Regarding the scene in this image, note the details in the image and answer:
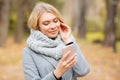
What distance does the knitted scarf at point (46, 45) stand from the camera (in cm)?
324

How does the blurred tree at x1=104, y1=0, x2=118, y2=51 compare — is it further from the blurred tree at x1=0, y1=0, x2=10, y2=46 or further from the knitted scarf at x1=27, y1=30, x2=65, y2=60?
the knitted scarf at x1=27, y1=30, x2=65, y2=60

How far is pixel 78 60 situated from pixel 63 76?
0.19 meters

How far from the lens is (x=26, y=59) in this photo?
3.27 meters

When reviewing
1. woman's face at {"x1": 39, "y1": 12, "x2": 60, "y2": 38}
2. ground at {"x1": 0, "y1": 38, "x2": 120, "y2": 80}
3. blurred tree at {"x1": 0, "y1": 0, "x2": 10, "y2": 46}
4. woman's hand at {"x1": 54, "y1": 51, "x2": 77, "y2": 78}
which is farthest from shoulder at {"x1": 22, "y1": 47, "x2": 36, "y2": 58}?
blurred tree at {"x1": 0, "y1": 0, "x2": 10, "y2": 46}

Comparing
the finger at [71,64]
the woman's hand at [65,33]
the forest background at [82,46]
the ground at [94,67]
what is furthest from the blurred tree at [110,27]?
the finger at [71,64]

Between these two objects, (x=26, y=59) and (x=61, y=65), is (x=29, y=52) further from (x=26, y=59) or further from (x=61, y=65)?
(x=61, y=65)

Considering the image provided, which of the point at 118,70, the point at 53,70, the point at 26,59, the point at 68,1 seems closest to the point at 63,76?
the point at 53,70

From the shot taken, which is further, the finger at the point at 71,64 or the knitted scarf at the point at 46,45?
the knitted scarf at the point at 46,45

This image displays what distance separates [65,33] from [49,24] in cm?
19

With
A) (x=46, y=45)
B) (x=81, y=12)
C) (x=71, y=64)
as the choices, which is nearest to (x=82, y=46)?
(x=81, y=12)

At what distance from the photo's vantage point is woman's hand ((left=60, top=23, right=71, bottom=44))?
10.8ft

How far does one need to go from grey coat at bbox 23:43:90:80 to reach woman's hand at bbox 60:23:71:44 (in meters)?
0.11

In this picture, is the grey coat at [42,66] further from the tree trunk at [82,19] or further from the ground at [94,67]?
the tree trunk at [82,19]

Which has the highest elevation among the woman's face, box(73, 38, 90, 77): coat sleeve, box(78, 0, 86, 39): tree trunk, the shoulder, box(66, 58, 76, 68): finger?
the woman's face
